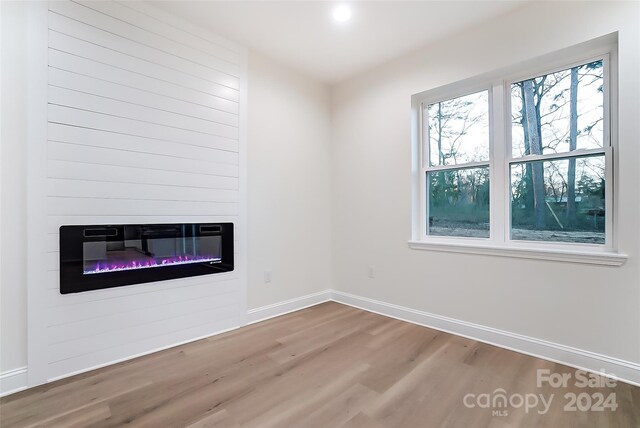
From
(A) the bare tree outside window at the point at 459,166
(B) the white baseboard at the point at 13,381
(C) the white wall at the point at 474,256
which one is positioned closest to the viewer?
(B) the white baseboard at the point at 13,381

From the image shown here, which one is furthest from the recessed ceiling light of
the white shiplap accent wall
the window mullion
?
the window mullion

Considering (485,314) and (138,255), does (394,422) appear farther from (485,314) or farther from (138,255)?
(138,255)

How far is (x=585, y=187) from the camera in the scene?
88.1 inches

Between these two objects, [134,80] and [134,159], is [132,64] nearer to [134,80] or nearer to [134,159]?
[134,80]

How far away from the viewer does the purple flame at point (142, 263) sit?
2166 mm

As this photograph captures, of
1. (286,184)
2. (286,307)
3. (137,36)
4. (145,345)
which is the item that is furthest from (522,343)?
(137,36)

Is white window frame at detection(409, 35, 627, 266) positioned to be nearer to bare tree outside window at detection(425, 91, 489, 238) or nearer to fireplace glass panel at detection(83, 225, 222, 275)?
bare tree outside window at detection(425, 91, 489, 238)

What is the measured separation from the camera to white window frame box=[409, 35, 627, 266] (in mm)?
2111

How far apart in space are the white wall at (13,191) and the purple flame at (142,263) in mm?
377

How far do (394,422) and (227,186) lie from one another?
7.41ft

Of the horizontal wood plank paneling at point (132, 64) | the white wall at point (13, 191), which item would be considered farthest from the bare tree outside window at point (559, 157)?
the white wall at point (13, 191)

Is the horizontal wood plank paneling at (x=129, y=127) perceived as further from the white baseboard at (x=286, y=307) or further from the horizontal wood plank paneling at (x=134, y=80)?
the white baseboard at (x=286, y=307)

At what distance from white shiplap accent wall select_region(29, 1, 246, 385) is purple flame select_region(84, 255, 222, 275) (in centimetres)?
16

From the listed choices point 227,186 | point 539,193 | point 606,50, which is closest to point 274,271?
point 227,186
